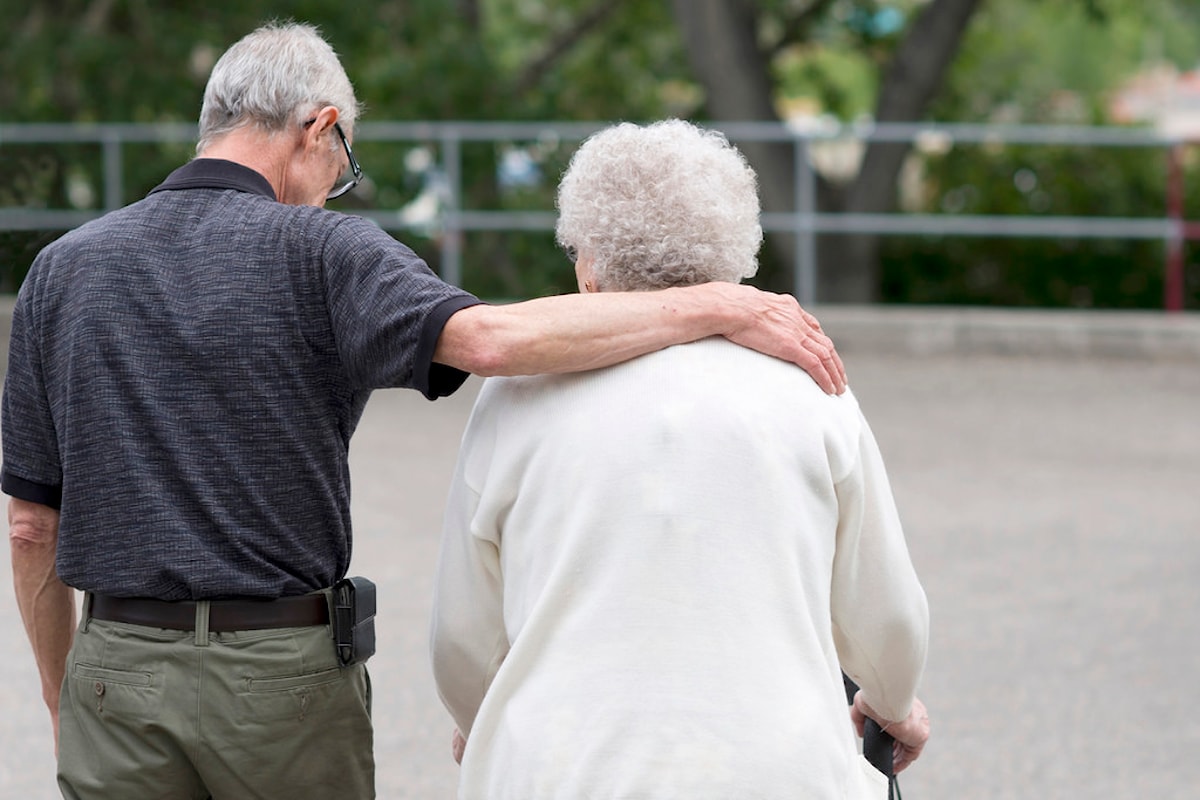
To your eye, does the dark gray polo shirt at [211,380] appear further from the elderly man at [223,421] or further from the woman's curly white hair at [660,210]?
the woman's curly white hair at [660,210]

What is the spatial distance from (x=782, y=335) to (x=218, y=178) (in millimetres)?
857

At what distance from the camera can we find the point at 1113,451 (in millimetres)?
8648

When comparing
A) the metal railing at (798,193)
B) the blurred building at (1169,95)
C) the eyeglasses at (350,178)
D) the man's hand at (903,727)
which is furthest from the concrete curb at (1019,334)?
the blurred building at (1169,95)

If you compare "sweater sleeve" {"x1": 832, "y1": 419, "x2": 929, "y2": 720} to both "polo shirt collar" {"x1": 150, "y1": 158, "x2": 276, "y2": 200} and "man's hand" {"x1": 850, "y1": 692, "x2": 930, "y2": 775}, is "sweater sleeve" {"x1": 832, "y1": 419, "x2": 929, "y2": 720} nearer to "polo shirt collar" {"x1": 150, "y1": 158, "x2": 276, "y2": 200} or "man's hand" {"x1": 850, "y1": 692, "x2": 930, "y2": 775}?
"man's hand" {"x1": 850, "y1": 692, "x2": 930, "y2": 775}

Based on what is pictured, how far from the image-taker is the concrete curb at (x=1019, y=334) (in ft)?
36.3

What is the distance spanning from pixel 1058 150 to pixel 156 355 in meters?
12.0

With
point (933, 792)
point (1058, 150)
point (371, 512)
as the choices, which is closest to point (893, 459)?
point (371, 512)

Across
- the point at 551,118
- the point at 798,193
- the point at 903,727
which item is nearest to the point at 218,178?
the point at 903,727

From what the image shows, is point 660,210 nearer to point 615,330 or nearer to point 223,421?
point 615,330

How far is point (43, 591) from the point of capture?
2.66 metres

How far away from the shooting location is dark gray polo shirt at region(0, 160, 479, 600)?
2396 mm

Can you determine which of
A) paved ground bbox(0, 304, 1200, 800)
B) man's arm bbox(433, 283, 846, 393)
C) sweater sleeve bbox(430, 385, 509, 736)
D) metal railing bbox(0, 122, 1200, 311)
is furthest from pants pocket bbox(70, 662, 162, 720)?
metal railing bbox(0, 122, 1200, 311)

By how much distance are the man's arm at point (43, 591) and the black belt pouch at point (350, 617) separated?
45cm

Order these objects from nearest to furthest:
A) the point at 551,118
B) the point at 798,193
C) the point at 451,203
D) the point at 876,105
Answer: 1. the point at 798,193
2. the point at 451,203
3. the point at 876,105
4. the point at 551,118
